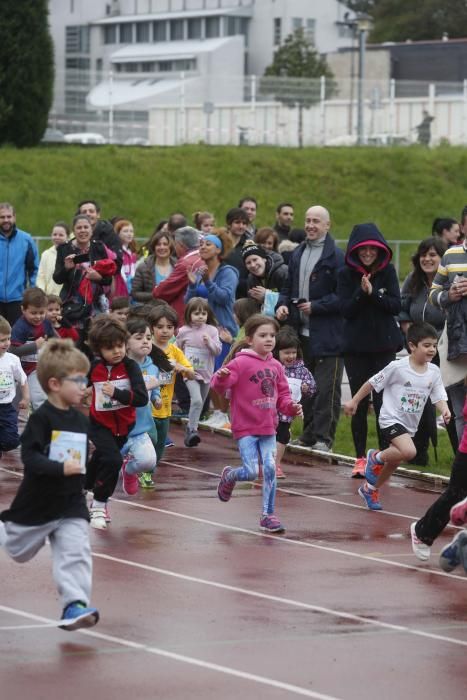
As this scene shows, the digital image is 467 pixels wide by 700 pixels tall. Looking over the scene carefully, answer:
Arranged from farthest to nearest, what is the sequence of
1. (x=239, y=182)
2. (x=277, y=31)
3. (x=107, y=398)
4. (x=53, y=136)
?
(x=277, y=31), (x=53, y=136), (x=239, y=182), (x=107, y=398)

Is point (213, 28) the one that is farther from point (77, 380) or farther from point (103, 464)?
point (77, 380)

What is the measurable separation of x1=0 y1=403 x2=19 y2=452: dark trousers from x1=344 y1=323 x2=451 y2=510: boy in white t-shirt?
118 inches

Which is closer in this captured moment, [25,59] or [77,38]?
[25,59]

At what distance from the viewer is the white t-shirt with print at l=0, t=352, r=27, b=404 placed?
537 inches

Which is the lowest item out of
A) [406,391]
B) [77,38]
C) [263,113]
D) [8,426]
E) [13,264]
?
[8,426]

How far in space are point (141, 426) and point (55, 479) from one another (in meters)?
3.67

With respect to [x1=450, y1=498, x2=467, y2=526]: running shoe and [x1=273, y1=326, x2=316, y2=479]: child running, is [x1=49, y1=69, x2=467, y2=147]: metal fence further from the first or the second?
[x1=450, y1=498, x2=467, y2=526]: running shoe

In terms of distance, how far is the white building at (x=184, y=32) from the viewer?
83.3m

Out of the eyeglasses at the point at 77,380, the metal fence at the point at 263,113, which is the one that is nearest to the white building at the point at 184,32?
the metal fence at the point at 263,113

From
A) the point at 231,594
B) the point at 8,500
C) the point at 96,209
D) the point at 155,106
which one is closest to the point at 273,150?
the point at 155,106

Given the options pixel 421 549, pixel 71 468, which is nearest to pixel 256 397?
pixel 421 549

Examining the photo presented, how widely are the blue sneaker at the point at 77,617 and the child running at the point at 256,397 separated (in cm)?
367

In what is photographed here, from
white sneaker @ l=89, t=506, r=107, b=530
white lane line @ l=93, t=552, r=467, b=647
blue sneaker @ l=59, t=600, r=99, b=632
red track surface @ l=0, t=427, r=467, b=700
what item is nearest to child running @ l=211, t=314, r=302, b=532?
red track surface @ l=0, t=427, r=467, b=700

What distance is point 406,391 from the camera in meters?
12.7
